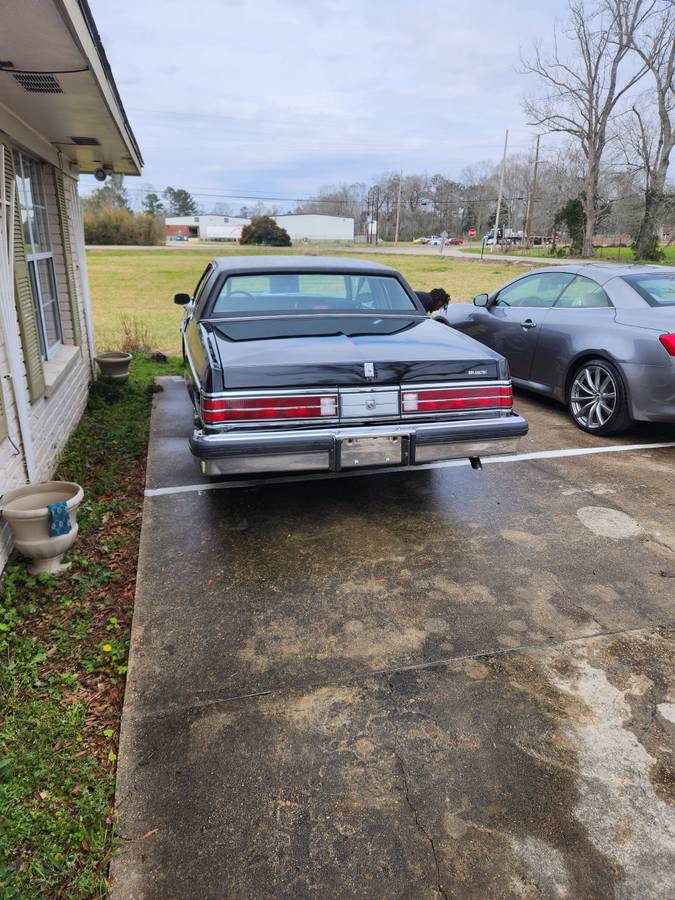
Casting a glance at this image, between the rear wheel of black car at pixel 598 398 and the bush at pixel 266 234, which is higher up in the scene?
the bush at pixel 266 234

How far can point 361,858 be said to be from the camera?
6.10 feet

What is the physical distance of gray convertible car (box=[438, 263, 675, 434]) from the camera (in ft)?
17.0

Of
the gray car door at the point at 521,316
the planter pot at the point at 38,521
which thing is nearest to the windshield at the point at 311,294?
the planter pot at the point at 38,521

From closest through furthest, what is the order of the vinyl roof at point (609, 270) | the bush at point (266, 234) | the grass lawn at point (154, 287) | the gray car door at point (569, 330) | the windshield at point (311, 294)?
the windshield at point (311, 294), the gray car door at point (569, 330), the vinyl roof at point (609, 270), the grass lawn at point (154, 287), the bush at point (266, 234)

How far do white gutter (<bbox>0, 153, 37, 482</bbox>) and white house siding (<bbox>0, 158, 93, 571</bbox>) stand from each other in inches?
1.6

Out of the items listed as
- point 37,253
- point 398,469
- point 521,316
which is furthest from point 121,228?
point 398,469

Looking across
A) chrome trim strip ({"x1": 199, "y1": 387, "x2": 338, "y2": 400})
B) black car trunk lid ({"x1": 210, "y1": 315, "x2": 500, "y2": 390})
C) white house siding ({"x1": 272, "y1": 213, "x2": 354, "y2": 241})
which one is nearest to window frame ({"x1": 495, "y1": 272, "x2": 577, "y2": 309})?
black car trunk lid ({"x1": 210, "y1": 315, "x2": 500, "y2": 390})

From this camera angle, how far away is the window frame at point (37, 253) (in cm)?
506

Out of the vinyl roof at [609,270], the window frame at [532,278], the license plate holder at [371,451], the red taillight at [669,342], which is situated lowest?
the license plate holder at [371,451]

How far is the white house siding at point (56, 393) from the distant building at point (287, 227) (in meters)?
81.4

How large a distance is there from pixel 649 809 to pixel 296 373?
250cm

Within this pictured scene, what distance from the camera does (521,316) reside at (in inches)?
267

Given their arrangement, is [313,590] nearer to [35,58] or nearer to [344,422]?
[344,422]

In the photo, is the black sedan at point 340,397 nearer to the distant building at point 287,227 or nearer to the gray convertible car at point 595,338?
the gray convertible car at point 595,338
